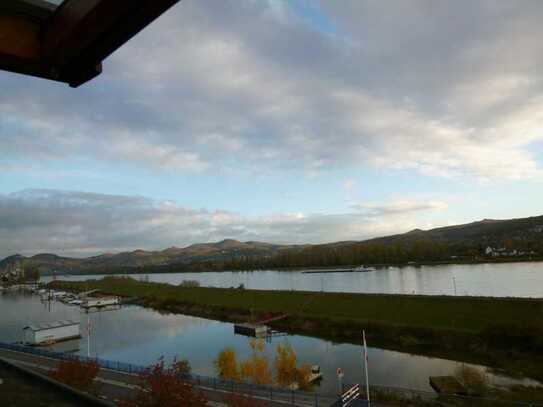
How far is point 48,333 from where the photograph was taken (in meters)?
53.7

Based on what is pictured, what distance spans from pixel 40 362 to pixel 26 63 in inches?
1452

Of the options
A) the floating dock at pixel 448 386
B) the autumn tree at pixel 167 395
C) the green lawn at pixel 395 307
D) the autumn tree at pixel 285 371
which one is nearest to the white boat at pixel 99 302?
the green lawn at pixel 395 307

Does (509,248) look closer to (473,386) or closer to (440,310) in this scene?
(440,310)

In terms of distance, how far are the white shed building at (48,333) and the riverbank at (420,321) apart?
70.7 ft

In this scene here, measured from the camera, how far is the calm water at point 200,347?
3281 cm

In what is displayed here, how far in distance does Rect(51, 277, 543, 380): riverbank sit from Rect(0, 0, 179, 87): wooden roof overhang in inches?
1432

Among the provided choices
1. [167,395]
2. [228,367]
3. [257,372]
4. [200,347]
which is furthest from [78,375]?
[200,347]

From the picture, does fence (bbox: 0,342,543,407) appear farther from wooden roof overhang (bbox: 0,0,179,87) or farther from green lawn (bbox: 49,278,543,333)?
wooden roof overhang (bbox: 0,0,179,87)

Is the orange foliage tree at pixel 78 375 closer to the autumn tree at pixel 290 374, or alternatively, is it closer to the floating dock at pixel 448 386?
the autumn tree at pixel 290 374

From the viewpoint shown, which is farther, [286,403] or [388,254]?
Answer: [388,254]

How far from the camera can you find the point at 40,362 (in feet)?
108

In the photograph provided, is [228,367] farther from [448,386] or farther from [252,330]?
[252,330]

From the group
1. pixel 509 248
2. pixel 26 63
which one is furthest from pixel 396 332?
pixel 509 248

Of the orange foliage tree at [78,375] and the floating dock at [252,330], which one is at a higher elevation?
the orange foliage tree at [78,375]
